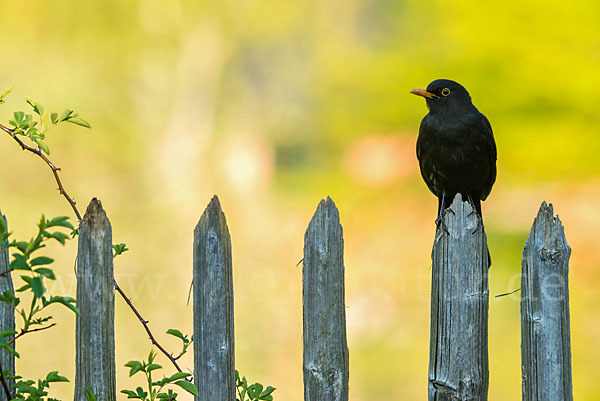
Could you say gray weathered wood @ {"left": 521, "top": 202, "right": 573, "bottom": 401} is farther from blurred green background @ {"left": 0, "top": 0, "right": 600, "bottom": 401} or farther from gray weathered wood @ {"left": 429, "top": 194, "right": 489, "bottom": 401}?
blurred green background @ {"left": 0, "top": 0, "right": 600, "bottom": 401}

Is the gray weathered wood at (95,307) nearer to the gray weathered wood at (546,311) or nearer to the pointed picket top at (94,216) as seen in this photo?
the pointed picket top at (94,216)

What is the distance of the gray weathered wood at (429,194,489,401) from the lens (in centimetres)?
233

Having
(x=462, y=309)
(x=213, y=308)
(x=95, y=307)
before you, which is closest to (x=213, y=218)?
(x=213, y=308)

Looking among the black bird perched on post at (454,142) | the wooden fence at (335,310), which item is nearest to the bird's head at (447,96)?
the black bird perched on post at (454,142)

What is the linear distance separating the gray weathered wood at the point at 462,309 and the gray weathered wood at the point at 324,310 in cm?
33

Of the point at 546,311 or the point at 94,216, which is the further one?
the point at 546,311

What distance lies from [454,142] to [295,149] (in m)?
9.21

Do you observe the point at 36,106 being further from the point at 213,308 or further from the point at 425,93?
the point at 425,93

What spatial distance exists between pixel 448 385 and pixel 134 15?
34.9ft

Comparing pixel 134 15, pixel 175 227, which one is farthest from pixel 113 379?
pixel 134 15

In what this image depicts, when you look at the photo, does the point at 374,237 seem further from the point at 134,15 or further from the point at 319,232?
the point at 319,232

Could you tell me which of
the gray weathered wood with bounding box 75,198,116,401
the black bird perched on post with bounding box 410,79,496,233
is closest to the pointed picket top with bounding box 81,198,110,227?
the gray weathered wood with bounding box 75,198,116,401

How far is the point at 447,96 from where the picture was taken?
357 cm

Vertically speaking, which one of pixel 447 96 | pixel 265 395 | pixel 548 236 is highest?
pixel 447 96
